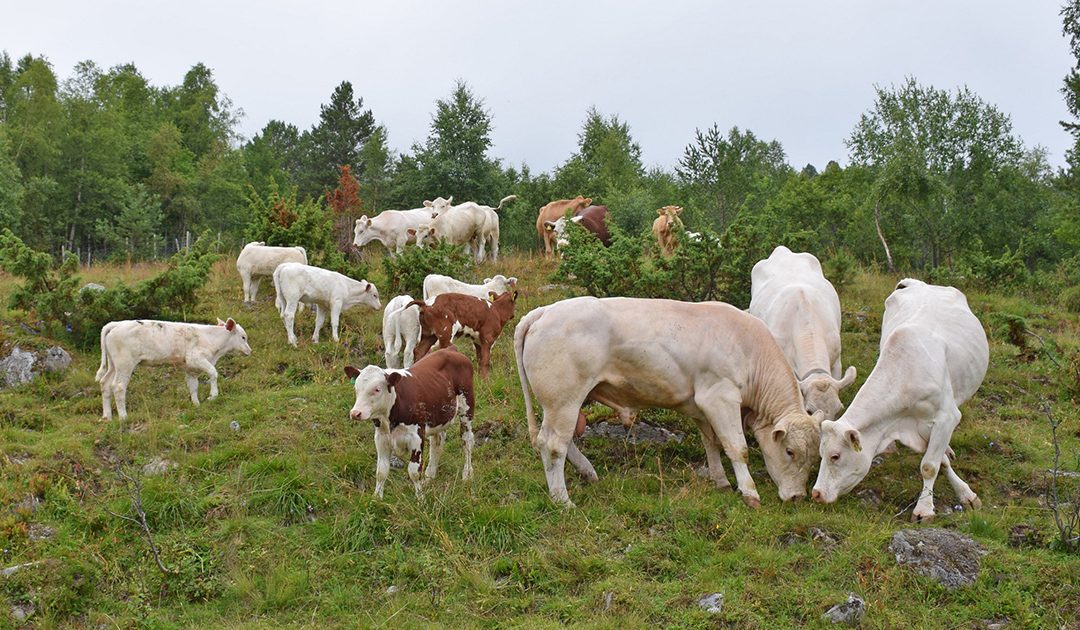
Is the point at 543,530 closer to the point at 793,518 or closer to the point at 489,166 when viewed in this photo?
the point at 793,518

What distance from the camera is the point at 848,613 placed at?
671 centimetres

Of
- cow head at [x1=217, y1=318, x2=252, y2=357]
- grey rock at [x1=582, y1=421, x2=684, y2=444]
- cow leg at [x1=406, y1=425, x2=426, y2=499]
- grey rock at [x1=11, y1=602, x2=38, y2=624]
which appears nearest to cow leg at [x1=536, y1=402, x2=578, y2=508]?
cow leg at [x1=406, y1=425, x2=426, y2=499]

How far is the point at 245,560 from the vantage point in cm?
793

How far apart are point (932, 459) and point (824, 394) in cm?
140

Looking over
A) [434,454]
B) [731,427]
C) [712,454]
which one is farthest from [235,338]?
[731,427]

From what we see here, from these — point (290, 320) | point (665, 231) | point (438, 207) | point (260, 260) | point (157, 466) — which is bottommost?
point (157, 466)

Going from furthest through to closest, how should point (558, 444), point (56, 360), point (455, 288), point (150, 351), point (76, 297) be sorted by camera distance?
point (455, 288), point (76, 297), point (56, 360), point (150, 351), point (558, 444)

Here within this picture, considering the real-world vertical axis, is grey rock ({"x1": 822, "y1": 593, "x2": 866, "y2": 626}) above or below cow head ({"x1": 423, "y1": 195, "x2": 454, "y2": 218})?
below

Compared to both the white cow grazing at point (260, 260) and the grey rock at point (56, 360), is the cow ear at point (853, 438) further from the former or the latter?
the white cow grazing at point (260, 260)

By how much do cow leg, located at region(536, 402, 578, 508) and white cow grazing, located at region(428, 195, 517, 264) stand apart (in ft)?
36.9

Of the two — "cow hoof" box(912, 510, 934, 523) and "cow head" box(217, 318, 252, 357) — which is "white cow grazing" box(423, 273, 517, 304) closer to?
"cow head" box(217, 318, 252, 357)

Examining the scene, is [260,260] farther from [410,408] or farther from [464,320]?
[410,408]

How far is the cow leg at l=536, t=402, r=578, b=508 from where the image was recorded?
8.86 metres

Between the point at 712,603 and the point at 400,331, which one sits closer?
the point at 712,603
